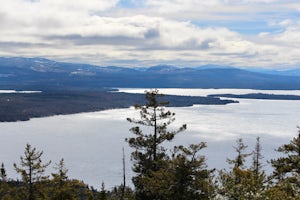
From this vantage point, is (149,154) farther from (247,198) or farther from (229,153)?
(229,153)

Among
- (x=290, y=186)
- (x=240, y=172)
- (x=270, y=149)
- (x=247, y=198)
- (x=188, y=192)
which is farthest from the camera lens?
(x=270, y=149)

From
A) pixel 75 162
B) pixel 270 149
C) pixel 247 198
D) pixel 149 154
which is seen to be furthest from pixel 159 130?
pixel 270 149

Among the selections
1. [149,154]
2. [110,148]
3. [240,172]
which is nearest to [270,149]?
[110,148]

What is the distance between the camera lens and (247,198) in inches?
773

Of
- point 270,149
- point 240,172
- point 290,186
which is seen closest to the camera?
point 240,172

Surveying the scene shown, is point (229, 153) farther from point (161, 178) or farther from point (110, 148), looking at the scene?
point (161, 178)

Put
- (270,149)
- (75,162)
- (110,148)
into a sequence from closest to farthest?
1. (75,162)
2. (270,149)
3. (110,148)

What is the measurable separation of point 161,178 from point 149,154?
9.64 meters

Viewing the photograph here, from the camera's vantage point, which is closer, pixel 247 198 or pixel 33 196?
pixel 247 198

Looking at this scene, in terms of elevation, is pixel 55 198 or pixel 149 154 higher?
pixel 149 154

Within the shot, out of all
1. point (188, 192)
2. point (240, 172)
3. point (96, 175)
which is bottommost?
point (96, 175)

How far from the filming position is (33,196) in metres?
36.0

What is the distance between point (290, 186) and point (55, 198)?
60.2 feet

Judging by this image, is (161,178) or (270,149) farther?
(270,149)
